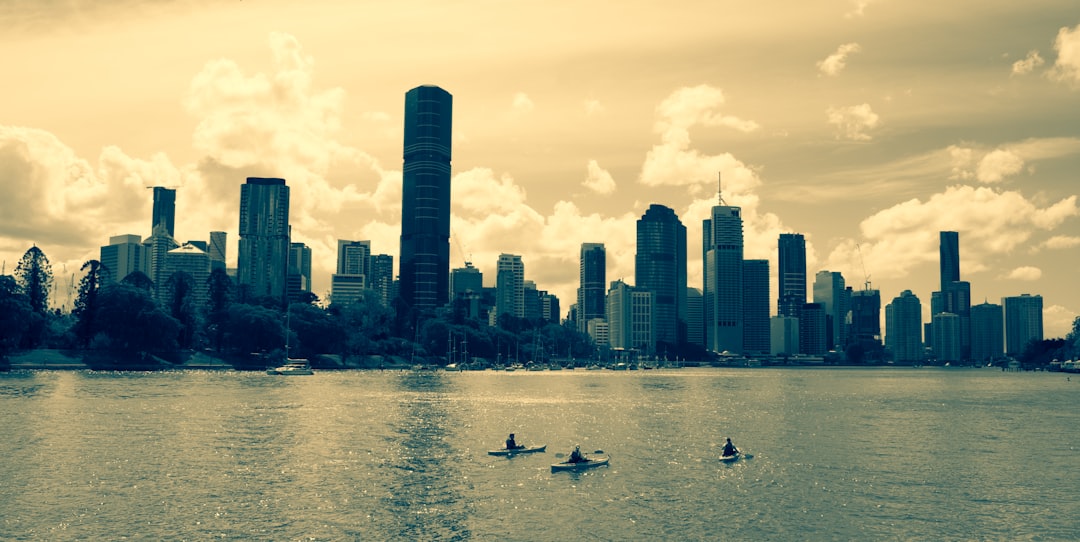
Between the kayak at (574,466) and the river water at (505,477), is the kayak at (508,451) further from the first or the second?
the kayak at (574,466)

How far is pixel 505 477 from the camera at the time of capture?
77.1 m

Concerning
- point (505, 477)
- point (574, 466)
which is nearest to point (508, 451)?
point (574, 466)

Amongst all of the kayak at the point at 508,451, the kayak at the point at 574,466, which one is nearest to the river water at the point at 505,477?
the kayak at the point at 574,466

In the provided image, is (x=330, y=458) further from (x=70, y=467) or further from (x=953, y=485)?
(x=953, y=485)

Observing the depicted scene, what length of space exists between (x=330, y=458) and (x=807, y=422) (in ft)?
A: 247

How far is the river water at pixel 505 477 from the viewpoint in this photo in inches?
2313

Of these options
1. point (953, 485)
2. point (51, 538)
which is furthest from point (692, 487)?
point (51, 538)

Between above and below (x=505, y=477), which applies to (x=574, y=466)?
above

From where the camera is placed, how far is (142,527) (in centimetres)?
5625

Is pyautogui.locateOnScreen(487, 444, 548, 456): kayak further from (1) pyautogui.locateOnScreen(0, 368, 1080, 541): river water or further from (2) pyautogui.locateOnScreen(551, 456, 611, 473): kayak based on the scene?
(2) pyautogui.locateOnScreen(551, 456, 611, 473): kayak

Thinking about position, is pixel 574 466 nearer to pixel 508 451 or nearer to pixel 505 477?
pixel 505 477

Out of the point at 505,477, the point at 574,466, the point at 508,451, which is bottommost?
the point at 505,477

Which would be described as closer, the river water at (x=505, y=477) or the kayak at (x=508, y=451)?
the river water at (x=505, y=477)

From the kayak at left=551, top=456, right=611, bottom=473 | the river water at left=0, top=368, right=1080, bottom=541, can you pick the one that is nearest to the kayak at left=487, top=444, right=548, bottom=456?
the river water at left=0, top=368, right=1080, bottom=541
